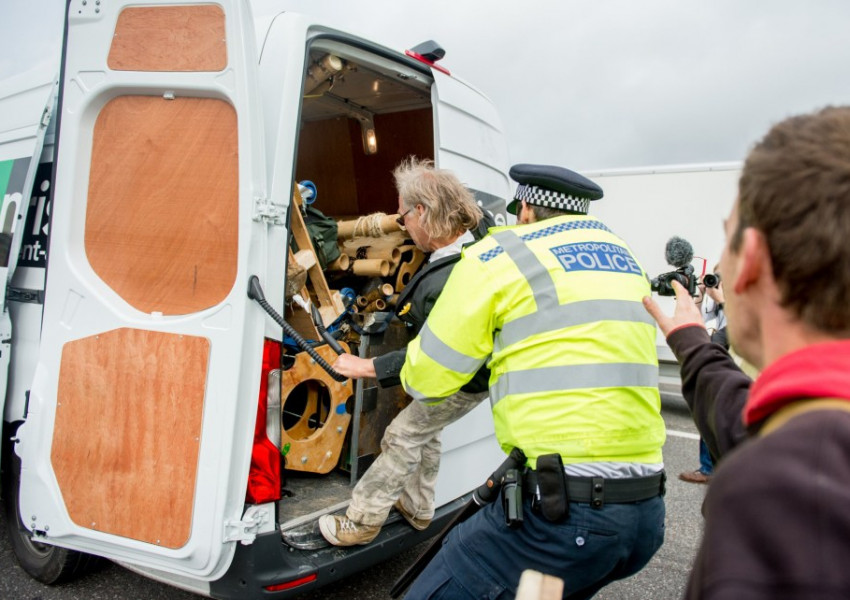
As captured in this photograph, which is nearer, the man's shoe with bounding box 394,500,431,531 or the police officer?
the police officer

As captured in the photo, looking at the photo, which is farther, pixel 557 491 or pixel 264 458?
pixel 264 458

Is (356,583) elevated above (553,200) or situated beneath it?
situated beneath

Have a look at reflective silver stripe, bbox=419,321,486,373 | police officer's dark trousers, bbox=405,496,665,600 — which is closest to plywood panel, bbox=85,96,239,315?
reflective silver stripe, bbox=419,321,486,373

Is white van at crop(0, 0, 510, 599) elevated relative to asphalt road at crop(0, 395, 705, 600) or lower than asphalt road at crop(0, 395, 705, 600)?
elevated

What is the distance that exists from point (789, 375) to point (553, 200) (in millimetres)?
1358

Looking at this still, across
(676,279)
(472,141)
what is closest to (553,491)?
(676,279)

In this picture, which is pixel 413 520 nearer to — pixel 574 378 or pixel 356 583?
pixel 356 583

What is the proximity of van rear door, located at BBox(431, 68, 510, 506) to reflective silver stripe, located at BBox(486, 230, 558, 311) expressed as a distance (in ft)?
4.65

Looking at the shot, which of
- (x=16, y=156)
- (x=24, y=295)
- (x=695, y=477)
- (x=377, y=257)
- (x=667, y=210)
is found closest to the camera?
(x=24, y=295)

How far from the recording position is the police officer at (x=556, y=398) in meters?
1.70

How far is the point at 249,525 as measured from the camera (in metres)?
2.24

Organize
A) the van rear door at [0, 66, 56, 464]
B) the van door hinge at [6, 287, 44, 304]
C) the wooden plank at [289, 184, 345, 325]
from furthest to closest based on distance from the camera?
the wooden plank at [289, 184, 345, 325] < the van door hinge at [6, 287, 44, 304] < the van rear door at [0, 66, 56, 464]

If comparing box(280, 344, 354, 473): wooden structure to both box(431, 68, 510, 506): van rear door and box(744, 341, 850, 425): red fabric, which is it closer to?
box(431, 68, 510, 506): van rear door

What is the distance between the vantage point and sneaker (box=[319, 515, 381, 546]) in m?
2.63
